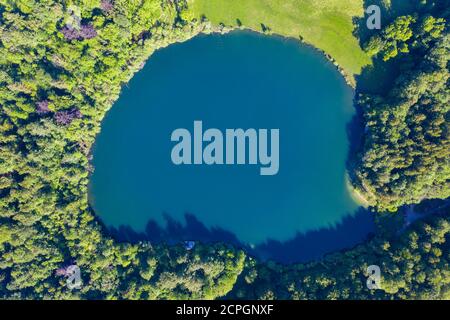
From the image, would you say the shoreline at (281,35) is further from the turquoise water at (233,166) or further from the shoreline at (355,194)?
the shoreline at (355,194)

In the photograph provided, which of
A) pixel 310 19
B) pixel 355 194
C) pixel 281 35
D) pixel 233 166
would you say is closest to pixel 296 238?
pixel 355 194

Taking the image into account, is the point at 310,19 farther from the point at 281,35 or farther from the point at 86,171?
the point at 86,171

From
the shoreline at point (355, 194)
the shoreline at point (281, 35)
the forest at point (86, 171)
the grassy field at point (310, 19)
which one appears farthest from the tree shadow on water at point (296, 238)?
the grassy field at point (310, 19)

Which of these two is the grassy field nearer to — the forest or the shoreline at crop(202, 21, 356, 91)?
the shoreline at crop(202, 21, 356, 91)

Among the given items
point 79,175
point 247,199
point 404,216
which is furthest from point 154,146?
point 404,216

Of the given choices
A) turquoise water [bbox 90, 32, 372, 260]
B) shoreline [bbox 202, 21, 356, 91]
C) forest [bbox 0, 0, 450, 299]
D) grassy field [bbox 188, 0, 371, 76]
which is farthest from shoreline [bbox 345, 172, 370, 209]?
grassy field [bbox 188, 0, 371, 76]

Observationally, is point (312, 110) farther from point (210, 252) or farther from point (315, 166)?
point (210, 252)
